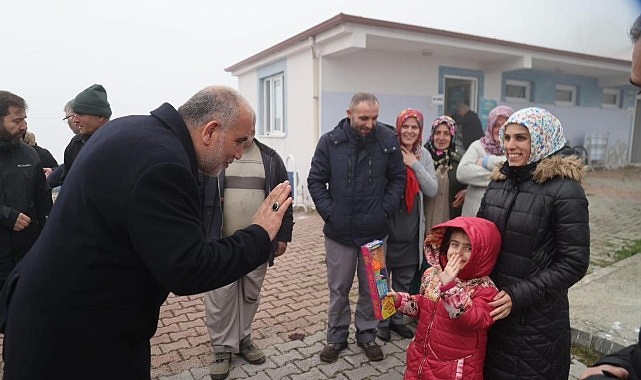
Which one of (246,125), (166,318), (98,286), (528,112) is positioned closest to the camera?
(98,286)

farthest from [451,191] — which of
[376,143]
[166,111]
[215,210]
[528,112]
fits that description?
[166,111]

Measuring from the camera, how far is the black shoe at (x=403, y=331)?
3.53 m

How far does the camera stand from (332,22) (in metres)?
Result: 7.46

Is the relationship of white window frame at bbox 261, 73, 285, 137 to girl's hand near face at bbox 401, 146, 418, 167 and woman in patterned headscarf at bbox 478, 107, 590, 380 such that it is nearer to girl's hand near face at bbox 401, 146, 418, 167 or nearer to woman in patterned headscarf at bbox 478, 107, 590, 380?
girl's hand near face at bbox 401, 146, 418, 167

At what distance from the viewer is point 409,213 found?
11.3 ft

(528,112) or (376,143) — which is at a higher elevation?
(528,112)

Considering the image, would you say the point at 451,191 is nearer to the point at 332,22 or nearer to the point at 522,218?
the point at 522,218

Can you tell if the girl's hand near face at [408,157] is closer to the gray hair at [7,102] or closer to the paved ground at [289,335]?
the paved ground at [289,335]

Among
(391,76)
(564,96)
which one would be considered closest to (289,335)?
(391,76)

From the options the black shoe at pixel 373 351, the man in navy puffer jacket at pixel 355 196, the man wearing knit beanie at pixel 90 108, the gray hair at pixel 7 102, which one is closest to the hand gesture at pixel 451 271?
the man in navy puffer jacket at pixel 355 196

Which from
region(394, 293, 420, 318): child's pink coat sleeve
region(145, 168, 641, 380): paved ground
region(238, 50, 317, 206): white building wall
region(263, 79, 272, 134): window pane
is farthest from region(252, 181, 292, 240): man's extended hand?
region(263, 79, 272, 134): window pane

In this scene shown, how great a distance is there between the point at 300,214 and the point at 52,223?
7.55 metres

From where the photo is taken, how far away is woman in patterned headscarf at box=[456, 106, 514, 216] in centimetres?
330

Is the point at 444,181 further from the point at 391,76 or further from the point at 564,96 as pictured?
the point at 564,96
